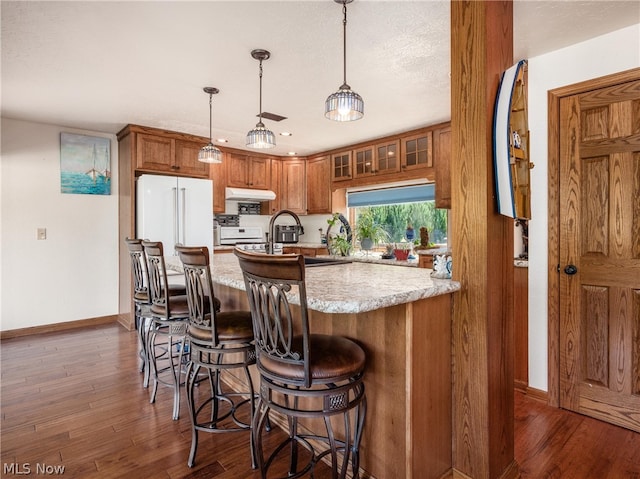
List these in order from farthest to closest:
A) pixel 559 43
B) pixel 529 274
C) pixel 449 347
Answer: pixel 529 274 < pixel 559 43 < pixel 449 347

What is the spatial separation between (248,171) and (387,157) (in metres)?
2.14

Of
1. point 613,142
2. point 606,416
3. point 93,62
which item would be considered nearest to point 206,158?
point 93,62

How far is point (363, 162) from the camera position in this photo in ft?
16.1

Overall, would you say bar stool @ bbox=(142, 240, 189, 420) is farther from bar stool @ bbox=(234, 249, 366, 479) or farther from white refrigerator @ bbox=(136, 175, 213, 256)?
white refrigerator @ bbox=(136, 175, 213, 256)

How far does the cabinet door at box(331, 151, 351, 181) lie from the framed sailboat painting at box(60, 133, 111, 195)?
2980mm

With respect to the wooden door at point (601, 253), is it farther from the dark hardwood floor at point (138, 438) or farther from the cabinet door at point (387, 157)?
the cabinet door at point (387, 157)

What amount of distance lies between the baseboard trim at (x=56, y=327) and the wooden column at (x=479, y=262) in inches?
173

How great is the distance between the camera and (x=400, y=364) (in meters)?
1.43

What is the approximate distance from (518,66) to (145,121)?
3.75m

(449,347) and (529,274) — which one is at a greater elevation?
(529,274)

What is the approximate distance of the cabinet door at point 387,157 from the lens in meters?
4.52

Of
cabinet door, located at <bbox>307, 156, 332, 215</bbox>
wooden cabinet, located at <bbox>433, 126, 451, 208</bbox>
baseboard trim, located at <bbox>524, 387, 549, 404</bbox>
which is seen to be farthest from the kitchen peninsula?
cabinet door, located at <bbox>307, 156, 332, 215</bbox>

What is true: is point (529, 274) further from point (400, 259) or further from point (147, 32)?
point (147, 32)

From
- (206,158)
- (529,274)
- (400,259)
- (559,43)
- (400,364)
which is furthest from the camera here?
(400,259)
